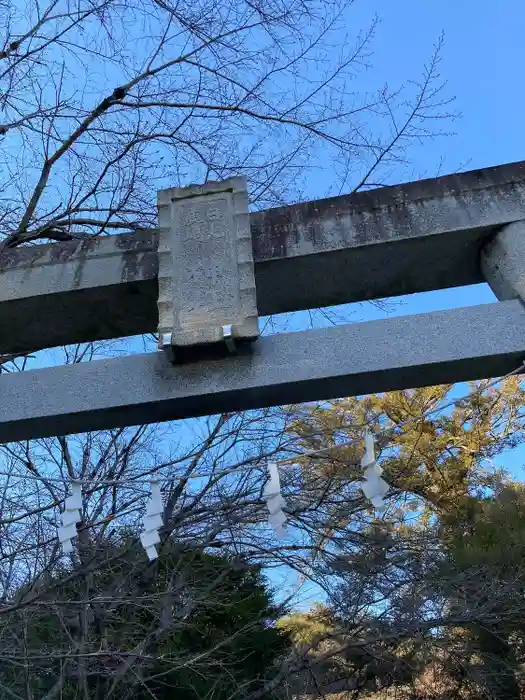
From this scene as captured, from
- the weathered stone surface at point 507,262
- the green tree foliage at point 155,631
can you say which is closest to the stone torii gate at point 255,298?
the weathered stone surface at point 507,262

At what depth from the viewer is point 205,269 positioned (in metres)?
2.69

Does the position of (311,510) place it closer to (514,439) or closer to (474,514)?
(474,514)

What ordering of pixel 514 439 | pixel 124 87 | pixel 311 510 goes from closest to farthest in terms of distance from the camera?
1. pixel 124 87
2. pixel 311 510
3. pixel 514 439

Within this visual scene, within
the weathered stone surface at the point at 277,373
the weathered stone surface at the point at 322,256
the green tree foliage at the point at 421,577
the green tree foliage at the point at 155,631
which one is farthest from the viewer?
the green tree foliage at the point at 421,577

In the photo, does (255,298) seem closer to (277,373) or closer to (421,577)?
(277,373)

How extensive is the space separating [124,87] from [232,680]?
5973 millimetres

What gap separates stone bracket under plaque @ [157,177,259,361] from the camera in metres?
Answer: 2.43

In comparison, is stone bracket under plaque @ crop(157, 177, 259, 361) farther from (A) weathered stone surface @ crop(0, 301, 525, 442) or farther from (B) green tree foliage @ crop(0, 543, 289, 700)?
(B) green tree foliage @ crop(0, 543, 289, 700)

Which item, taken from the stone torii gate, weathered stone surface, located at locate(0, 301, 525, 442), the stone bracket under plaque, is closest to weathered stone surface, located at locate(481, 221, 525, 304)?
the stone torii gate

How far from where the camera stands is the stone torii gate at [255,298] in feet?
7.85

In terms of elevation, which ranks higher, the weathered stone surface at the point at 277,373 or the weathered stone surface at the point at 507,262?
the weathered stone surface at the point at 507,262

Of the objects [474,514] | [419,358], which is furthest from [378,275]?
[474,514]

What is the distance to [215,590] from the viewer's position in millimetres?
7051

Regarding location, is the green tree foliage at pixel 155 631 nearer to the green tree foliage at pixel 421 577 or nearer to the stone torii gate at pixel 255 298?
the green tree foliage at pixel 421 577
